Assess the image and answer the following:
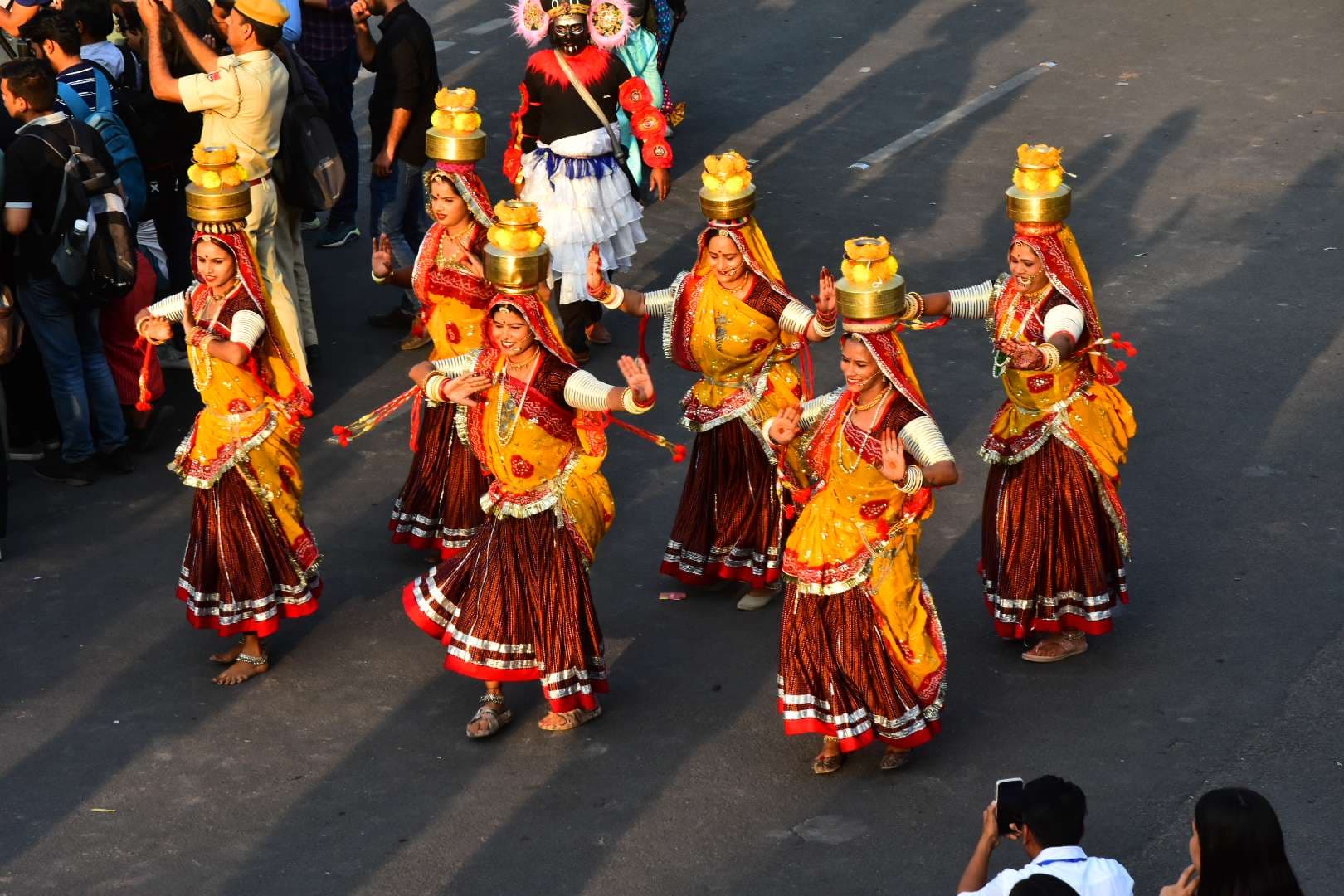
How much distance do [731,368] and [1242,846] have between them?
369 cm

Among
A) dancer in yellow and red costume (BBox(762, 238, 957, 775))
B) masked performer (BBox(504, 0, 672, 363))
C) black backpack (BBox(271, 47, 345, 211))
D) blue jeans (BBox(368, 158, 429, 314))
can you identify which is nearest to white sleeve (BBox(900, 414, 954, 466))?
dancer in yellow and red costume (BBox(762, 238, 957, 775))

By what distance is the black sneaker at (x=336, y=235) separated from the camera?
468 inches

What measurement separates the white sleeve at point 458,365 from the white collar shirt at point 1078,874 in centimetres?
287

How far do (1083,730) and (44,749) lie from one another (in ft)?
12.7

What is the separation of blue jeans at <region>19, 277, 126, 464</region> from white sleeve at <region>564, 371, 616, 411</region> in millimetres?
3369

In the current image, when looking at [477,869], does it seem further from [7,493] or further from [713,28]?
[713,28]

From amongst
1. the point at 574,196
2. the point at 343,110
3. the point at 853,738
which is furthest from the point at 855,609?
the point at 343,110

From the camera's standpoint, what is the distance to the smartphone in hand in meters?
5.33

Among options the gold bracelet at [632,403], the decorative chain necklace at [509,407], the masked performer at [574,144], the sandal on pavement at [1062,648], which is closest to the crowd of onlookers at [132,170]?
the masked performer at [574,144]

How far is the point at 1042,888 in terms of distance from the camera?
4262 mm

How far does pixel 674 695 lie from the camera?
288 inches

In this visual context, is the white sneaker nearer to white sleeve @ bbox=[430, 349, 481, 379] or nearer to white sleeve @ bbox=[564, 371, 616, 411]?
white sleeve @ bbox=[564, 371, 616, 411]

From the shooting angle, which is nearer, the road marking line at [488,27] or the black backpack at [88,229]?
the black backpack at [88,229]

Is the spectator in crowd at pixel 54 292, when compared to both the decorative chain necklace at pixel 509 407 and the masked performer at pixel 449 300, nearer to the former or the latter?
the masked performer at pixel 449 300
